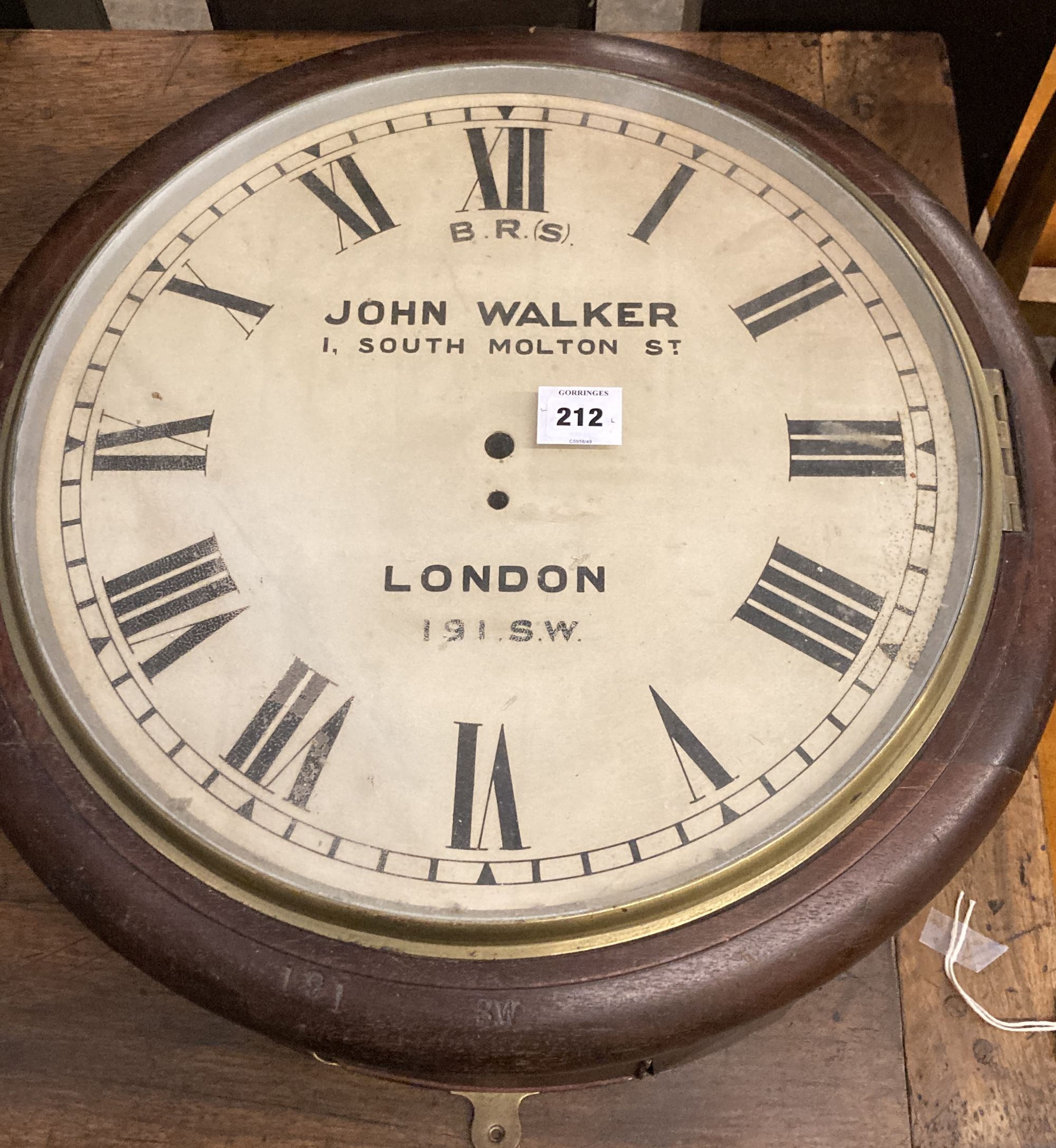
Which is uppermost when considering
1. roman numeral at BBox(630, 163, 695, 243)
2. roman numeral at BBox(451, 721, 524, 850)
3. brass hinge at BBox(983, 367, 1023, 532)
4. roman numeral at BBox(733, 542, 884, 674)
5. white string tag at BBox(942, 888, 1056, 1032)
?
roman numeral at BBox(630, 163, 695, 243)

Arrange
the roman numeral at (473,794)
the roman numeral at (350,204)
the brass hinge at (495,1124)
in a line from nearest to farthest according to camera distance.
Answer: the roman numeral at (473,794)
the brass hinge at (495,1124)
the roman numeral at (350,204)

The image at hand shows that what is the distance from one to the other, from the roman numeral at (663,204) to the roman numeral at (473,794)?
1.43ft

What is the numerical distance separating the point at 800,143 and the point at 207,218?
507 mm

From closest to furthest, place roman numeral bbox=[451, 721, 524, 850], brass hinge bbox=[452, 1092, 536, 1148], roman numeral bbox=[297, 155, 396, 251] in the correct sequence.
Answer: roman numeral bbox=[451, 721, 524, 850], brass hinge bbox=[452, 1092, 536, 1148], roman numeral bbox=[297, 155, 396, 251]

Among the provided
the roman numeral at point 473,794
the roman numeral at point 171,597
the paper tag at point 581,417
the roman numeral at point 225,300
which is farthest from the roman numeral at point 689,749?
the roman numeral at point 225,300

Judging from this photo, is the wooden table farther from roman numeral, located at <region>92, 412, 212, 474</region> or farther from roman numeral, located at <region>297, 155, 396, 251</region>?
roman numeral, located at <region>297, 155, 396, 251</region>

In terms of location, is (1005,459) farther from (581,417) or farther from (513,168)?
(513,168)

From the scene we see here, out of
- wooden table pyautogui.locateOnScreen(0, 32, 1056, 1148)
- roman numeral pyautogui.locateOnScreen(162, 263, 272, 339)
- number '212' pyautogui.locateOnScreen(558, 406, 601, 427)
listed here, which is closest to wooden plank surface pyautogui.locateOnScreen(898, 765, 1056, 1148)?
wooden table pyautogui.locateOnScreen(0, 32, 1056, 1148)

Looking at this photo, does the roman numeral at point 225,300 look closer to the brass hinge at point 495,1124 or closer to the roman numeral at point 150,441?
the roman numeral at point 150,441

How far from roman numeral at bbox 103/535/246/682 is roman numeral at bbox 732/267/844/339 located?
45 cm

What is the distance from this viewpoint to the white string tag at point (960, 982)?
893 millimetres

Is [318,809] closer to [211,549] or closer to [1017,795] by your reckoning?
[211,549]

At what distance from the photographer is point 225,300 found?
0.93m

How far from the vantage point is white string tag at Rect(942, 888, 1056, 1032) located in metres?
0.89
